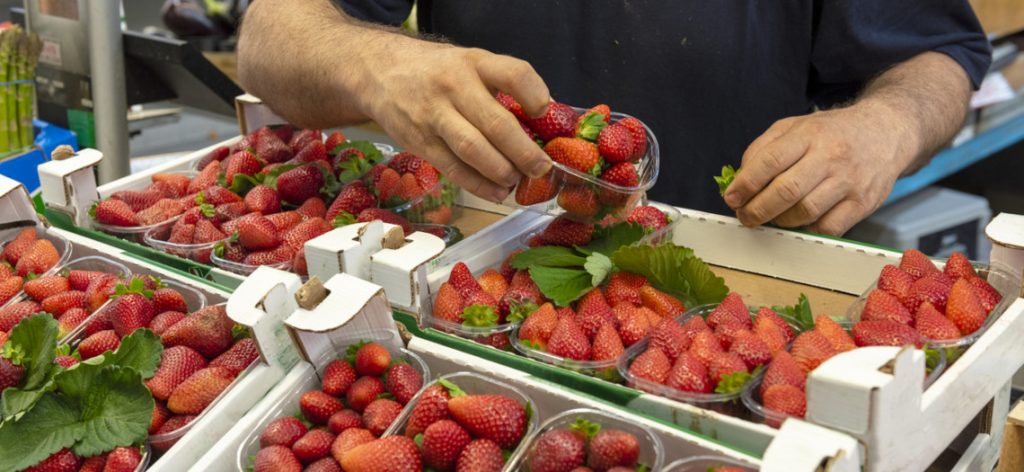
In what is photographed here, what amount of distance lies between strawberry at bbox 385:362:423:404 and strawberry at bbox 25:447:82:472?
0.40 metres

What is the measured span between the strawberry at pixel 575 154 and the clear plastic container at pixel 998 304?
0.45m

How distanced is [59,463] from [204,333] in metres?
0.26

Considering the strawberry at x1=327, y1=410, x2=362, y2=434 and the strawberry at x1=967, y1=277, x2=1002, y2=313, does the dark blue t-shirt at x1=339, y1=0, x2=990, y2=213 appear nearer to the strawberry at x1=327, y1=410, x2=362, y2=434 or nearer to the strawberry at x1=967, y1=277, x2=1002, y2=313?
the strawberry at x1=967, y1=277, x2=1002, y2=313

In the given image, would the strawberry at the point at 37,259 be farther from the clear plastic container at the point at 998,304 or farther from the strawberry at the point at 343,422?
the clear plastic container at the point at 998,304

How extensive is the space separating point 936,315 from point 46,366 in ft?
3.97

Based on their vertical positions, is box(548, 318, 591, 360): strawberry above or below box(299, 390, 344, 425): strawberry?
above

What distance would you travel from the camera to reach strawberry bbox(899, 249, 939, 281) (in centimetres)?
144

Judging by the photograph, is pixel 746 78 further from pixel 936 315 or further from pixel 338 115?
pixel 936 315

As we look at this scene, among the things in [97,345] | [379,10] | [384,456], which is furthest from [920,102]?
[97,345]

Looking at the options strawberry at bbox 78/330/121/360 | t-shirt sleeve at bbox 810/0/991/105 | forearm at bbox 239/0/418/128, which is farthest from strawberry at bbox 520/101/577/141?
t-shirt sleeve at bbox 810/0/991/105

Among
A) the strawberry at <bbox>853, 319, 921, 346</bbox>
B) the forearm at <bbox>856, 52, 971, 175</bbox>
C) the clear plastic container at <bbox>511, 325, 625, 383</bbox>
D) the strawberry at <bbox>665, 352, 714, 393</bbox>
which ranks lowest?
the clear plastic container at <bbox>511, 325, 625, 383</bbox>

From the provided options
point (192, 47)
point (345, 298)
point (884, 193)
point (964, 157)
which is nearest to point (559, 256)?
point (345, 298)

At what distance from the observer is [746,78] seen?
2.34 m

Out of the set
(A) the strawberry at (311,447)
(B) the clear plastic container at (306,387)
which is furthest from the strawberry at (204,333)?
(A) the strawberry at (311,447)
